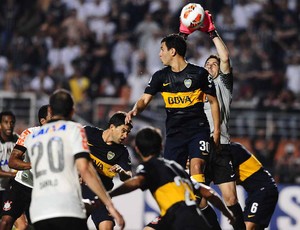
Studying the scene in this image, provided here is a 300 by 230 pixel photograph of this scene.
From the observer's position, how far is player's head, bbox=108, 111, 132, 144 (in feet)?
37.2

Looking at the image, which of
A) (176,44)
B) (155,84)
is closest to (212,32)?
(176,44)

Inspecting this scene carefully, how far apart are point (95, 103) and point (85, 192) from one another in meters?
8.74

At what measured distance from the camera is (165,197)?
340 inches

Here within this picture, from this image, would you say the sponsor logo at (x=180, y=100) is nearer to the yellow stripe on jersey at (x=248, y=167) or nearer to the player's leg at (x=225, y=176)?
the player's leg at (x=225, y=176)

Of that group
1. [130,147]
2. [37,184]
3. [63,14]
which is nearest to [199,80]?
[37,184]

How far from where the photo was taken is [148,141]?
8.55m

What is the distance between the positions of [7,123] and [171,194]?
5.59 m

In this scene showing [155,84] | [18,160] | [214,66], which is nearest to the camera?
[155,84]

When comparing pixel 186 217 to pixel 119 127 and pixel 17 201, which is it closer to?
pixel 119 127

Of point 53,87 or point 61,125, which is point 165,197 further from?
Result: point 53,87

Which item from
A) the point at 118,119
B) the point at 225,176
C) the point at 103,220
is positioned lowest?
the point at 103,220

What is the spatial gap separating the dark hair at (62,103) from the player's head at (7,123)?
5.29m

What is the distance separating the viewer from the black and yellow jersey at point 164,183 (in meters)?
8.56

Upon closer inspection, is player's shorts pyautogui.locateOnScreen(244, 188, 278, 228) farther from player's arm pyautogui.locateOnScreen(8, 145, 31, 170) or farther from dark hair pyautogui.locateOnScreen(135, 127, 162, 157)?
dark hair pyautogui.locateOnScreen(135, 127, 162, 157)
